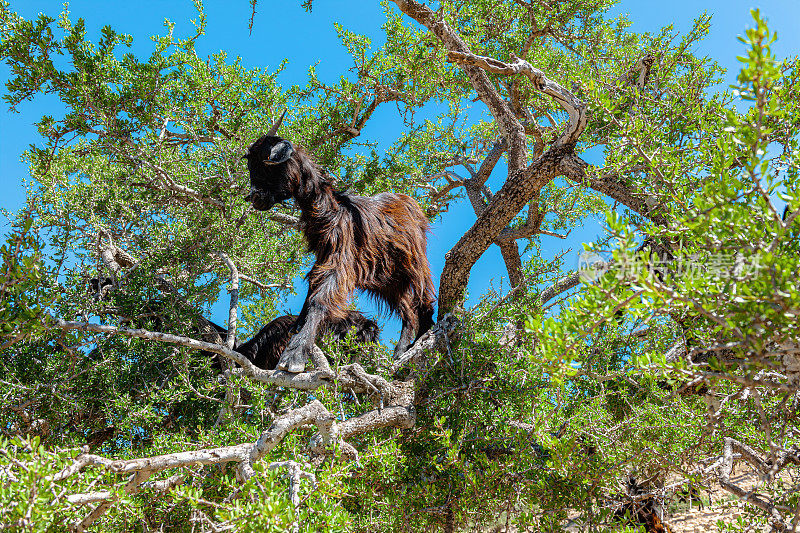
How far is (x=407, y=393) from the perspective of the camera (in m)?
2.80

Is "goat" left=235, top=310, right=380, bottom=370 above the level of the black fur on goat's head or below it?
below

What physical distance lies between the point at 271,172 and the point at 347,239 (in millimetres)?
690

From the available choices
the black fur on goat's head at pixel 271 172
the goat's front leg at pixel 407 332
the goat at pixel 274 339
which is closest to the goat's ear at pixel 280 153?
the black fur on goat's head at pixel 271 172

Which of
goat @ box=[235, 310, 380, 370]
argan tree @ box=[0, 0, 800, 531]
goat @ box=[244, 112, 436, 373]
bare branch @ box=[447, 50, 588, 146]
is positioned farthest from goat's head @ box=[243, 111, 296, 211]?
bare branch @ box=[447, 50, 588, 146]

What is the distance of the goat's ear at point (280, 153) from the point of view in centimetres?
338

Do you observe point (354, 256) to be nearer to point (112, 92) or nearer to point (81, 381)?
point (81, 381)

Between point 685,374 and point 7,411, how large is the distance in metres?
3.33

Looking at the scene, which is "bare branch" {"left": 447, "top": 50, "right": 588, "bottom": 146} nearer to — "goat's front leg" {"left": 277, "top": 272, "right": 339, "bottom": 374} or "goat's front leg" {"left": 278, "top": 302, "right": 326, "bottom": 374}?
"goat's front leg" {"left": 277, "top": 272, "right": 339, "bottom": 374}

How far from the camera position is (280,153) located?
3422 mm

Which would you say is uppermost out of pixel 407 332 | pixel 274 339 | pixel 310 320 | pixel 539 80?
pixel 539 80

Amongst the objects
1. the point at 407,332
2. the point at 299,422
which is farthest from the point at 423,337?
the point at 299,422

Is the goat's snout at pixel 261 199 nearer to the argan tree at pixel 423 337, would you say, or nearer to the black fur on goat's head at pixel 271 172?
the black fur on goat's head at pixel 271 172

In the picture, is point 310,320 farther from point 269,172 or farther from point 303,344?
point 269,172

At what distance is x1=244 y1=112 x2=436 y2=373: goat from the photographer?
3.23 meters
